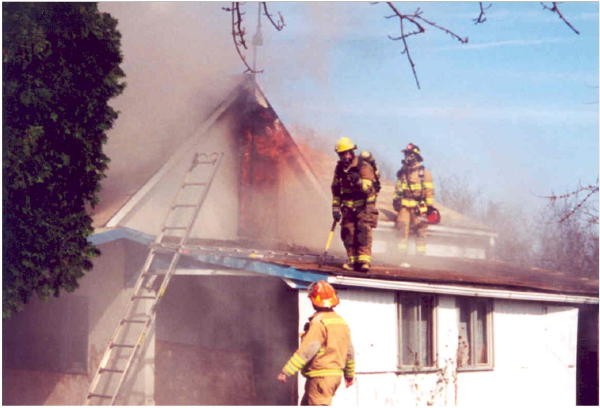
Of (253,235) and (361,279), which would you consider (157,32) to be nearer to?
(253,235)

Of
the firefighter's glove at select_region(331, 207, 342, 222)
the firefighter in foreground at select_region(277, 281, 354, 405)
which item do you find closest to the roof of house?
the firefighter's glove at select_region(331, 207, 342, 222)

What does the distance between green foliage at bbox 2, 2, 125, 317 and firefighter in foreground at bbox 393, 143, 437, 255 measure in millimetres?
6694

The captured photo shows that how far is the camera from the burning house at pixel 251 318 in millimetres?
12680

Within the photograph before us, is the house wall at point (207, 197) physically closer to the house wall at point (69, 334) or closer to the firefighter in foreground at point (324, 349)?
the house wall at point (69, 334)

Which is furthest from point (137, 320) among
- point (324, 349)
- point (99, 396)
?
point (324, 349)

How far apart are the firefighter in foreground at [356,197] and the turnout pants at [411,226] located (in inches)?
181

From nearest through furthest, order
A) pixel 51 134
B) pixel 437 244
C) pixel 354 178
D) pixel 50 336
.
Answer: pixel 51 134
pixel 354 178
pixel 50 336
pixel 437 244

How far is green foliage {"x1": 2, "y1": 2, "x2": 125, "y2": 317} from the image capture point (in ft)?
33.3

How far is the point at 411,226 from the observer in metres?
17.0

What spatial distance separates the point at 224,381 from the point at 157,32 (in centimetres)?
648

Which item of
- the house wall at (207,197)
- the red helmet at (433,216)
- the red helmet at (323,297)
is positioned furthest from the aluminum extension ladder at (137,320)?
the red helmet at (433,216)

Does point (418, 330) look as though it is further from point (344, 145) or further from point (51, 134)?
point (51, 134)

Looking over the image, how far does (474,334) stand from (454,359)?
2.06ft

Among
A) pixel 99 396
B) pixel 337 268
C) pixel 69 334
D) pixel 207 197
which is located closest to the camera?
Answer: pixel 99 396
